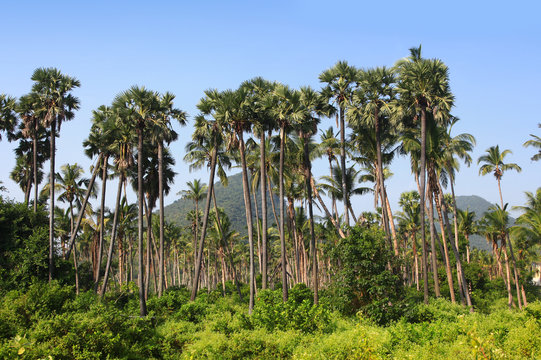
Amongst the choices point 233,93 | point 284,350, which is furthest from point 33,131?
point 284,350

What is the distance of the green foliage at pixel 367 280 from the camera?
22922 millimetres

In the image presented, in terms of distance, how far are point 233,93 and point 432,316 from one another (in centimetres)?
1992

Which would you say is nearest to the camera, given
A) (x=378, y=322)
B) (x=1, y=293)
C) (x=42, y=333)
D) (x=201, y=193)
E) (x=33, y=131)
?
(x=42, y=333)

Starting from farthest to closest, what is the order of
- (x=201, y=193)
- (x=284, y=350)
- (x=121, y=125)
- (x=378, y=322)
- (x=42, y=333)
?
(x=201, y=193), (x=121, y=125), (x=378, y=322), (x=284, y=350), (x=42, y=333)

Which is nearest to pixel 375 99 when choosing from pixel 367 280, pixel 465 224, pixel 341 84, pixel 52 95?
pixel 341 84

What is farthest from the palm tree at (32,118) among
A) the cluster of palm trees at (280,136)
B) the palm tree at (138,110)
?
the palm tree at (138,110)

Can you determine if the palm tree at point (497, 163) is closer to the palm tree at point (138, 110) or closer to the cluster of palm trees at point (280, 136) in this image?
the cluster of palm trees at point (280, 136)

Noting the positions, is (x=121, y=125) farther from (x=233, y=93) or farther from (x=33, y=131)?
(x=33, y=131)

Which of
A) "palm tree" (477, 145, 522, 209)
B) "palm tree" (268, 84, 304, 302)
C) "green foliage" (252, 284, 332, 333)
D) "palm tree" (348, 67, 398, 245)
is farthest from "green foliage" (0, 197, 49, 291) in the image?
"palm tree" (477, 145, 522, 209)

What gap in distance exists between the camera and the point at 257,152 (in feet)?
126

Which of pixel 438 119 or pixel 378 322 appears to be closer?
pixel 378 322

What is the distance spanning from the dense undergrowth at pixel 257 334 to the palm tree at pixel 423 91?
10971 mm

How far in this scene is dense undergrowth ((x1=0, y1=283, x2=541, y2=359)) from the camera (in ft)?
48.8

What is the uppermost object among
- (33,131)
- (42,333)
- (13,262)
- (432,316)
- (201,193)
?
(33,131)
